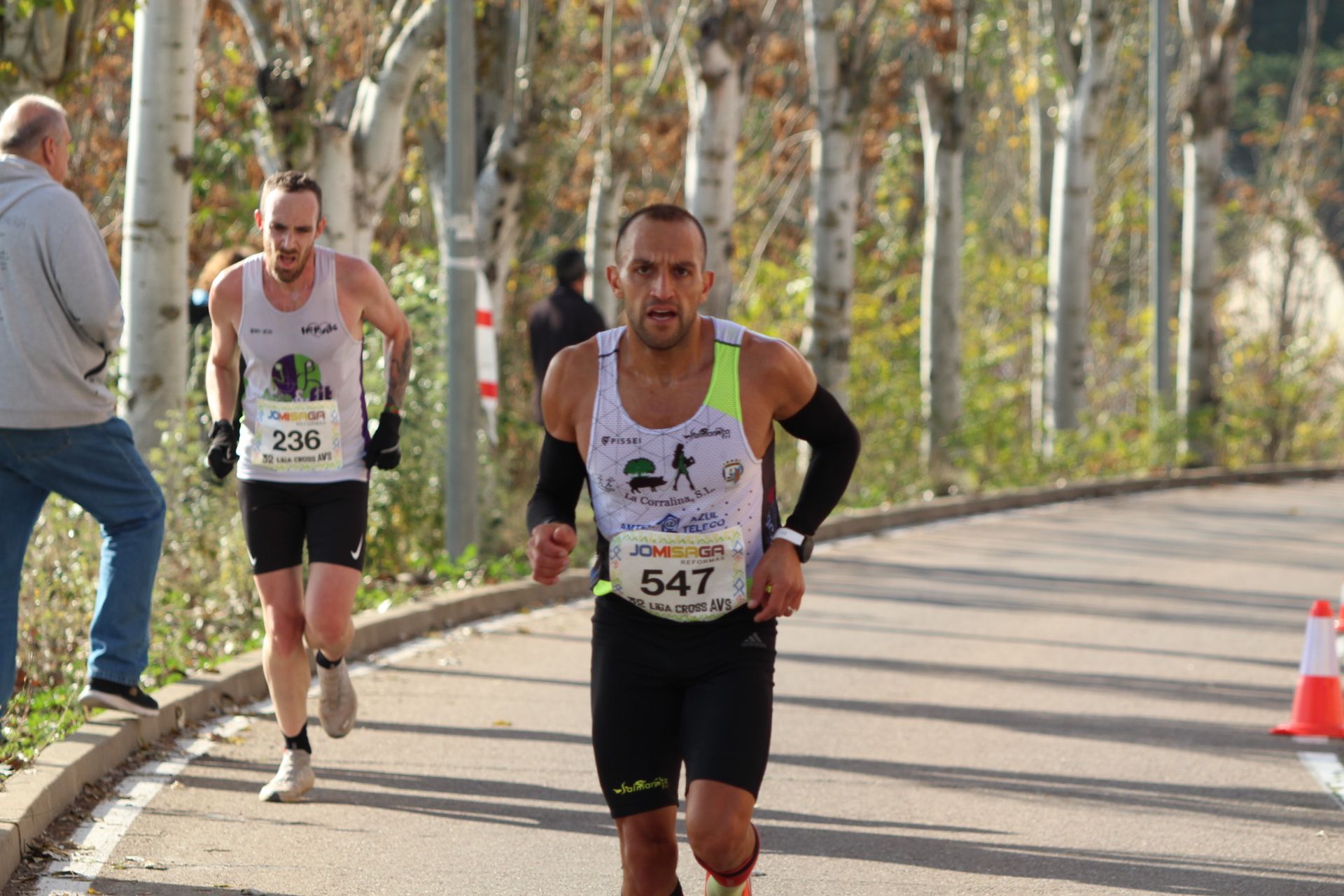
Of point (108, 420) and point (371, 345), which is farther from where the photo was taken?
point (371, 345)

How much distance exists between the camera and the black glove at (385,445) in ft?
23.9

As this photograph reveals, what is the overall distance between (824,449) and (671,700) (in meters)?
0.73

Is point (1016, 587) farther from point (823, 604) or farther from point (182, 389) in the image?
point (182, 389)

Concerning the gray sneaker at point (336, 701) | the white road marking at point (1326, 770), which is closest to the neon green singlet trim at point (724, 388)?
the gray sneaker at point (336, 701)

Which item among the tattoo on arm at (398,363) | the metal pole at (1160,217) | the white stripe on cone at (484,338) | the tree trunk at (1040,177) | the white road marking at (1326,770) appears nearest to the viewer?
the tattoo on arm at (398,363)

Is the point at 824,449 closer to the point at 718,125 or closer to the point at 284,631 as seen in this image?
the point at 284,631

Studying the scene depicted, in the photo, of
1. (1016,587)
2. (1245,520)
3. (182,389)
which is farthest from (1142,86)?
(182,389)

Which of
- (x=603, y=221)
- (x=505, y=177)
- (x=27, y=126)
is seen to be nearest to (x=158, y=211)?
(x=27, y=126)

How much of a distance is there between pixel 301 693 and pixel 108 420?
123 centimetres

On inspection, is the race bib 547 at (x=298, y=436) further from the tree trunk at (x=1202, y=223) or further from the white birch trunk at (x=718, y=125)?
the tree trunk at (x=1202, y=223)

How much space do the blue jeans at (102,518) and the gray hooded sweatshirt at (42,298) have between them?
0.11 m

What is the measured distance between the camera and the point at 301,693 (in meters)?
7.47

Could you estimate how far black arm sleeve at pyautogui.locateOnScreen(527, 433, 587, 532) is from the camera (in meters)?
5.05

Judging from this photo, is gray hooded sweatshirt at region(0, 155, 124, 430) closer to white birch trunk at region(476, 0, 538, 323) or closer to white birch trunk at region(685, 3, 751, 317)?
white birch trunk at region(476, 0, 538, 323)
